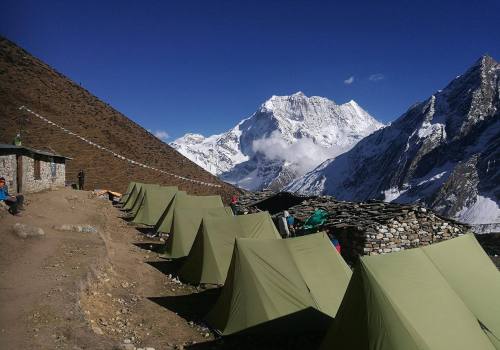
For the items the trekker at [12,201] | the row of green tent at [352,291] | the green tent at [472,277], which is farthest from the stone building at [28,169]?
the green tent at [472,277]

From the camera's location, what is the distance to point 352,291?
23.7 feet

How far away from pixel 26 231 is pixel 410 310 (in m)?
11.9

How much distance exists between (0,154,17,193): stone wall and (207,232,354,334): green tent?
1669 centimetres

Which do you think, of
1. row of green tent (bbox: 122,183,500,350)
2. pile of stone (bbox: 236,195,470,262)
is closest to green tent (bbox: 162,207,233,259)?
row of green tent (bbox: 122,183,500,350)

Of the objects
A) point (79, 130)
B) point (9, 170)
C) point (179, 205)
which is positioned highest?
point (79, 130)

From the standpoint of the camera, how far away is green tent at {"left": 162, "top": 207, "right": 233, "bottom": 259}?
15.8 metres

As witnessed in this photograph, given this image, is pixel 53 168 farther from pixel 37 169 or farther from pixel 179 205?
pixel 179 205

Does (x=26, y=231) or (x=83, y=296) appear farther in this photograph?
(x=26, y=231)

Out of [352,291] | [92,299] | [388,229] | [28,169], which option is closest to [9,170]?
[28,169]

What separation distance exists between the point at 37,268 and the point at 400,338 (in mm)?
8995

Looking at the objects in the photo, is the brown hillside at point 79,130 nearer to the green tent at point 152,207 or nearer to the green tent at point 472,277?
the green tent at point 152,207

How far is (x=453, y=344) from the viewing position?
22.8 ft

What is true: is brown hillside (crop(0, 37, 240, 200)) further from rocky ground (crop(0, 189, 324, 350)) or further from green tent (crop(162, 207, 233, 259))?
rocky ground (crop(0, 189, 324, 350))

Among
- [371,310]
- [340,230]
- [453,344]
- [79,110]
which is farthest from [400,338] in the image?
[79,110]
